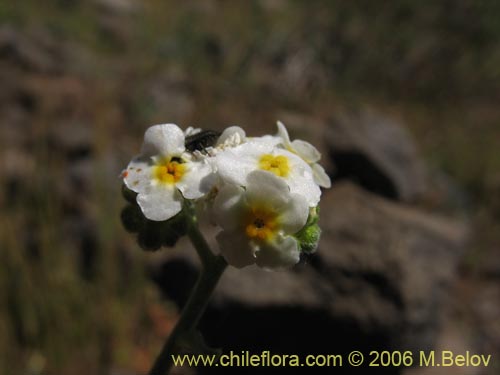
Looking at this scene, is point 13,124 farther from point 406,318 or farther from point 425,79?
point 425,79

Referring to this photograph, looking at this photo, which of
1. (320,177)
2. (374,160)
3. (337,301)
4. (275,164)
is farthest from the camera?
(374,160)

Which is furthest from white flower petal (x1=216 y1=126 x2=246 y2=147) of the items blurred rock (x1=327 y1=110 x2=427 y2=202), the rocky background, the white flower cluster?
blurred rock (x1=327 y1=110 x2=427 y2=202)

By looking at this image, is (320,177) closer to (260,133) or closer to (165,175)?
(165,175)

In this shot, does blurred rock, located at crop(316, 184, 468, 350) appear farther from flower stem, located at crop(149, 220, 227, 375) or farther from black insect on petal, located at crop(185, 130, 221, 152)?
black insect on petal, located at crop(185, 130, 221, 152)

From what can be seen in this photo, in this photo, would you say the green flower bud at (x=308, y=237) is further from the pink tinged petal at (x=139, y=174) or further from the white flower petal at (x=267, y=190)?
the pink tinged petal at (x=139, y=174)

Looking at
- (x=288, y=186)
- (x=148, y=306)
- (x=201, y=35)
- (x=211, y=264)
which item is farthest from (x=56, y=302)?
(x=201, y=35)

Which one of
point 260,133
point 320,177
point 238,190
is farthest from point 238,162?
point 260,133

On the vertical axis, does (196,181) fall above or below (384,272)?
above
